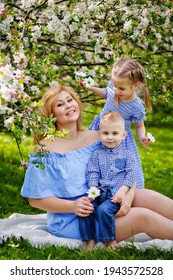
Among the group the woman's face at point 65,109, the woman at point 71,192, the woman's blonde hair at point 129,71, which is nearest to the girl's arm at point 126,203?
the woman at point 71,192

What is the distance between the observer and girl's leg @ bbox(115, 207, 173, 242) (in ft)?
14.9

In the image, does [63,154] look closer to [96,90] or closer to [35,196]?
[35,196]

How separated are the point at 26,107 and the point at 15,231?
1101 millimetres

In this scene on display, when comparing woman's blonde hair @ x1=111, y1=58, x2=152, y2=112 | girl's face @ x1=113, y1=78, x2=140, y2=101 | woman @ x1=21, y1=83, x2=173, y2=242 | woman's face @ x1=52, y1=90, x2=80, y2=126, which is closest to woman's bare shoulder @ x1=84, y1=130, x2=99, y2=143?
woman @ x1=21, y1=83, x2=173, y2=242

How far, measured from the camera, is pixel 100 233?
4.50 m

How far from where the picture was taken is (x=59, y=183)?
4.74 meters

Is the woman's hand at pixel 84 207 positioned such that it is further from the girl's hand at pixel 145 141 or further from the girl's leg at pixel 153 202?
the girl's hand at pixel 145 141

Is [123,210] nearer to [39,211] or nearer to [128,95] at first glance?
[128,95]

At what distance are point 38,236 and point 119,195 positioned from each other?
0.60m

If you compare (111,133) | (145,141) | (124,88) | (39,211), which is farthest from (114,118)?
(39,211)

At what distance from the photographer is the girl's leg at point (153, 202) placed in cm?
470

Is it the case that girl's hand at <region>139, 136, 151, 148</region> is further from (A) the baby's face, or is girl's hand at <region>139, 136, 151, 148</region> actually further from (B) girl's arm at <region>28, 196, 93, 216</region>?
(B) girl's arm at <region>28, 196, 93, 216</region>

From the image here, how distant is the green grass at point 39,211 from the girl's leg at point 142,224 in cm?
16

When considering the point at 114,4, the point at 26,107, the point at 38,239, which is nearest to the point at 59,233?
the point at 38,239
